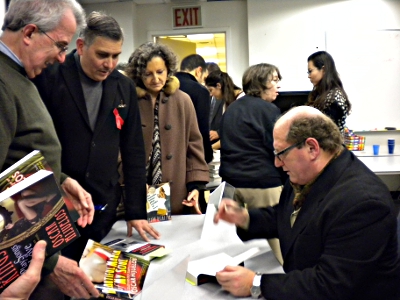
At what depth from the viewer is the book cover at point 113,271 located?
1.31m

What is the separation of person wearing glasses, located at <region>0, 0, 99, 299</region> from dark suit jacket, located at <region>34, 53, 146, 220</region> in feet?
1.45

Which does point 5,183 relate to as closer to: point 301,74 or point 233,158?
point 233,158

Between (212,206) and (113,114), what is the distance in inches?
22.5

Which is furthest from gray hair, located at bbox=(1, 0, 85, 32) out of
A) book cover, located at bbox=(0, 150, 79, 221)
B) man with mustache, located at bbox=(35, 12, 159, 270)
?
man with mustache, located at bbox=(35, 12, 159, 270)

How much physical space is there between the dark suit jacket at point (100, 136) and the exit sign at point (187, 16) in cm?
465

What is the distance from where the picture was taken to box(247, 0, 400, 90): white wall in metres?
5.86

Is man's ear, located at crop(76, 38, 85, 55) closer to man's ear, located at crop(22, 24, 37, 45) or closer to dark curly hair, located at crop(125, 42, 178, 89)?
dark curly hair, located at crop(125, 42, 178, 89)

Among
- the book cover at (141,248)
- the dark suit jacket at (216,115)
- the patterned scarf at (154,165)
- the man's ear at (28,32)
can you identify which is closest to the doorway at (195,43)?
the dark suit jacket at (216,115)

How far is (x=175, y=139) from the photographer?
89.4 inches

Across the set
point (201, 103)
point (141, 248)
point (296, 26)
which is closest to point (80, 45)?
point (141, 248)

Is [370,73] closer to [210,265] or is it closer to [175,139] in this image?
[175,139]

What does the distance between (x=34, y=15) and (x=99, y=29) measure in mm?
566

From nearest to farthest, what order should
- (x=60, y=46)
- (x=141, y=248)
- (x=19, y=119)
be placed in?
(x=19, y=119), (x=60, y=46), (x=141, y=248)

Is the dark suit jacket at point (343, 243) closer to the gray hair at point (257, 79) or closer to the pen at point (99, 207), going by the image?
the pen at point (99, 207)
